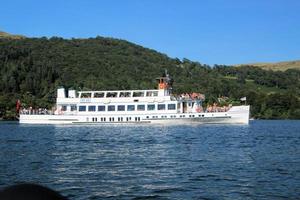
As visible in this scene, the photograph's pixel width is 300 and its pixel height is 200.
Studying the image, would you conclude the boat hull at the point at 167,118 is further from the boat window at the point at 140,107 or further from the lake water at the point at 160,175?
the lake water at the point at 160,175

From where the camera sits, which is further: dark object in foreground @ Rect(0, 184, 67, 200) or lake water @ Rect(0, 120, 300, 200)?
lake water @ Rect(0, 120, 300, 200)

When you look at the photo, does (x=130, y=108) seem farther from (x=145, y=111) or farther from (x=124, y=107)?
(x=145, y=111)

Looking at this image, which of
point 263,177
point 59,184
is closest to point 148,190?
point 59,184

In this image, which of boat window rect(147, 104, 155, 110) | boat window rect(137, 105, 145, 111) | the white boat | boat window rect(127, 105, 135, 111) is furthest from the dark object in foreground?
boat window rect(127, 105, 135, 111)

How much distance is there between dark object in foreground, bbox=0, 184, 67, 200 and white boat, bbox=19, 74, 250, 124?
9413 centimetres

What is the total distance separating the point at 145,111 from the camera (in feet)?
326

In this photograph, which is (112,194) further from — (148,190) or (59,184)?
(59,184)

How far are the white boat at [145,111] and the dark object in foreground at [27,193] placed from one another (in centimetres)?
9413

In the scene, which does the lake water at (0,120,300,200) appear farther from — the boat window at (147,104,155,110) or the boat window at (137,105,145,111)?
the boat window at (137,105,145,111)

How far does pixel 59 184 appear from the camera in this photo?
1833 centimetres

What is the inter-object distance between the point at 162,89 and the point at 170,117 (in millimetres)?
6987

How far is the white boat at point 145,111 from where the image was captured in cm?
9769

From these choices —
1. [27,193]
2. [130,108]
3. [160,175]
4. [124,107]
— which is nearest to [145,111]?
[130,108]

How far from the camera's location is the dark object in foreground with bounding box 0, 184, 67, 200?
2.55 meters
